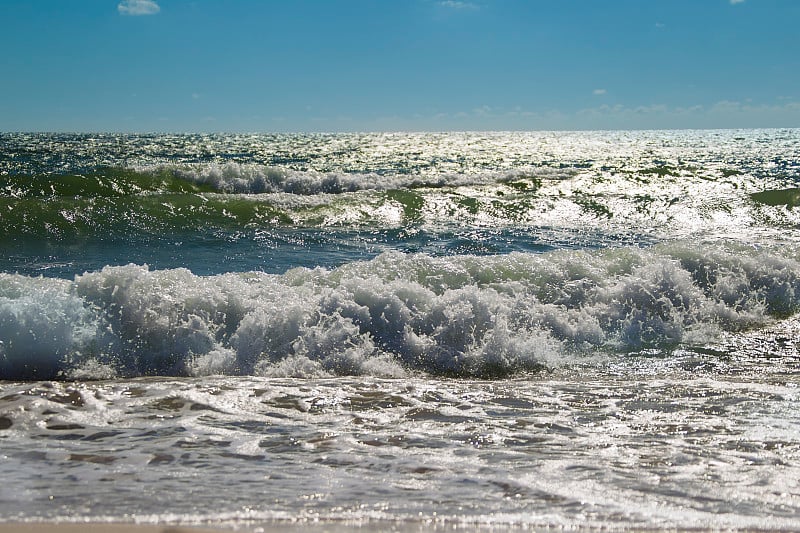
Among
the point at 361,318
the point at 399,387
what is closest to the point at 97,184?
the point at 361,318

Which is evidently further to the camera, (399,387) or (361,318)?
(361,318)

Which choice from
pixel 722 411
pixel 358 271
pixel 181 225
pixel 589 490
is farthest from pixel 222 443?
pixel 181 225

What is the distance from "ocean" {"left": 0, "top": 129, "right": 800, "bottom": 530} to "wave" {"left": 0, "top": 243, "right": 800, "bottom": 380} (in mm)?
27

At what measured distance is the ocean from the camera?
3.46 meters

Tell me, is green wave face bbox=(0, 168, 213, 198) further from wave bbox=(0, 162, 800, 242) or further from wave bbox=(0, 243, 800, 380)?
wave bbox=(0, 243, 800, 380)

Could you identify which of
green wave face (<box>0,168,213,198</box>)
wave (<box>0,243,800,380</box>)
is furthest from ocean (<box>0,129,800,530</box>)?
green wave face (<box>0,168,213,198</box>)

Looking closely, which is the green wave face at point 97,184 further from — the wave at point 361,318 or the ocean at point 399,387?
the wave at point 361,318

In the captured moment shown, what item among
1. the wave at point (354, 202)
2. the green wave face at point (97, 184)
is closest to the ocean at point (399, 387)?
the wave at point (354, 202)

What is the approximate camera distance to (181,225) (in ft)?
54.3

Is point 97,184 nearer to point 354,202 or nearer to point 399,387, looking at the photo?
point 354,202

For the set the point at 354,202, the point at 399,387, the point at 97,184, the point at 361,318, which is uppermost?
the point at 97,184

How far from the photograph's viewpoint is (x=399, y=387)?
20.0 feet

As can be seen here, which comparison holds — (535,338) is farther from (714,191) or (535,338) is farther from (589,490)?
(714,191)

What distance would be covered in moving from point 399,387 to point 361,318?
1647 millimetres
